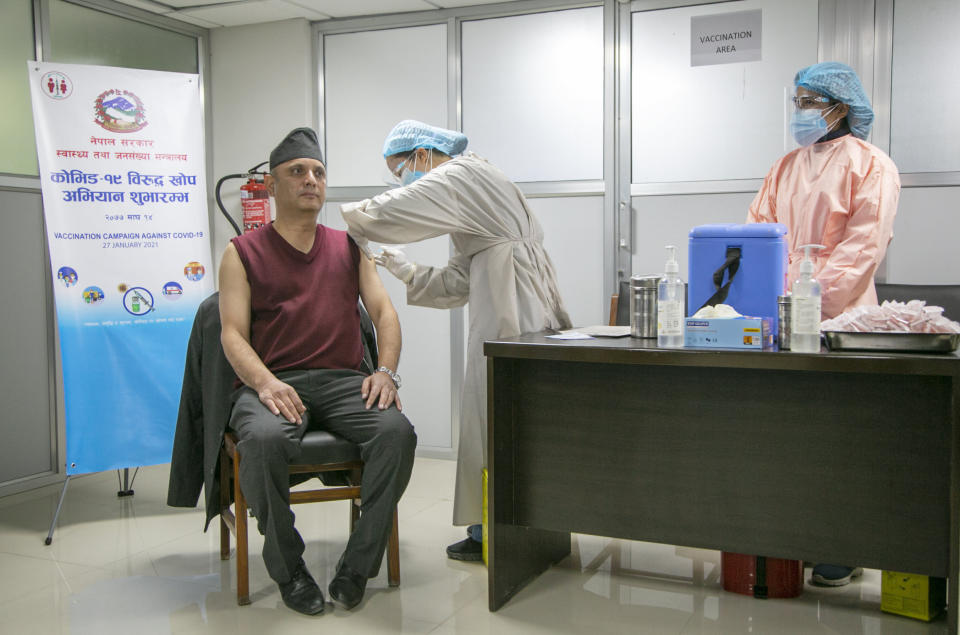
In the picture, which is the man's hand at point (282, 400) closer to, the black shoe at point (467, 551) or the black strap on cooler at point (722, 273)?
the black shoe at point (467, 551)

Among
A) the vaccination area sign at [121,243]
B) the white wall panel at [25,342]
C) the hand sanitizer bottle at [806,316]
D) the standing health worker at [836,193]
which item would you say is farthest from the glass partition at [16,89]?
the hand sanitizer bottle at [806,316]

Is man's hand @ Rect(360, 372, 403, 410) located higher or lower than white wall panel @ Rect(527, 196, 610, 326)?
lower

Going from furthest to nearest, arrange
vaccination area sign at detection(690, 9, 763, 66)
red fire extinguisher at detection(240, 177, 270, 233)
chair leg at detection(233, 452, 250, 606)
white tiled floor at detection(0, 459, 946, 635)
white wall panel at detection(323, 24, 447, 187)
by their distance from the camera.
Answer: red fire extinguisher at detection(240, 177, 270, 233) < white wall panel at detection(323, 24, 447, 187) < vaccination area sign at detection(690, 9, 763, 66) < chair leg at detection(233, 452, 250, 606) < white tiled floor at detection(0, 459, 946, 635)

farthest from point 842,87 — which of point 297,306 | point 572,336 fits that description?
point 297,306

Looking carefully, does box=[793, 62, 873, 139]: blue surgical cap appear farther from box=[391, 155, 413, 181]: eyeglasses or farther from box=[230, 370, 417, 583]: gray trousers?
box=[230, 370, 417, 583]: gray trousers

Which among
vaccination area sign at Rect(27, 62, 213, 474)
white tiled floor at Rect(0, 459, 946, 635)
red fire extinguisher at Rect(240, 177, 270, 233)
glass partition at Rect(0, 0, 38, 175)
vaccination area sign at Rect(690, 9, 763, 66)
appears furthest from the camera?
red fire extinguisher at Rect(240, 177, 270, 233)

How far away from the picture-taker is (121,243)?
3.37m

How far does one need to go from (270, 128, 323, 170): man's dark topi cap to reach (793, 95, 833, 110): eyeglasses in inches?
64.0

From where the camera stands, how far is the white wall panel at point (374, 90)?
419 centimetres

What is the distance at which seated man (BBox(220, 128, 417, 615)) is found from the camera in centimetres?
233

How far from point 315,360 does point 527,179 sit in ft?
5.97

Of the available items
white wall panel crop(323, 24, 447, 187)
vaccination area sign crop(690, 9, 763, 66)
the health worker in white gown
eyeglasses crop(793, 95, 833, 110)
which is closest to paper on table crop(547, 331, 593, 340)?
the health worker in white gown

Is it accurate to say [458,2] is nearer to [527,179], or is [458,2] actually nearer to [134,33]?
[527,179]

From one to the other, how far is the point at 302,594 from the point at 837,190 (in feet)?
6.81
